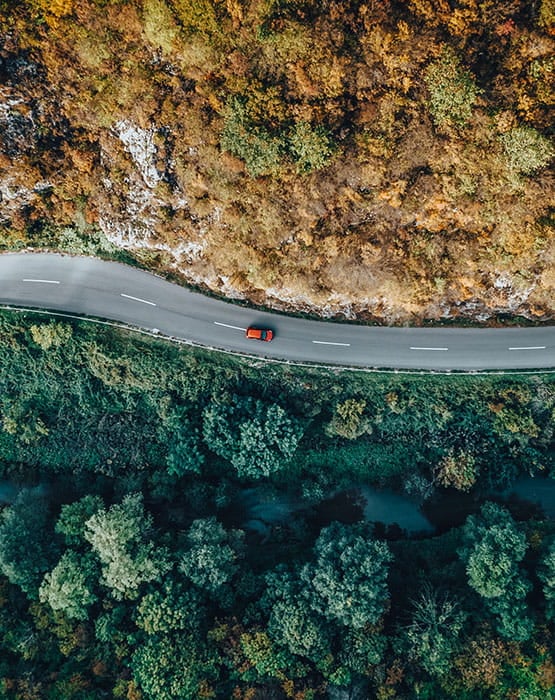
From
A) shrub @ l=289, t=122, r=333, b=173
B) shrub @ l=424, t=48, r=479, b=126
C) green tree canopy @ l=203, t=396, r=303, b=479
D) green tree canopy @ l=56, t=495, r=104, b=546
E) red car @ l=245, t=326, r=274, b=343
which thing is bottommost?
green tree canopy @ l=56, t=495, r=104, b=546

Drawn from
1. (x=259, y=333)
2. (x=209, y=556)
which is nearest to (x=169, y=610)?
(x=209, y=556)

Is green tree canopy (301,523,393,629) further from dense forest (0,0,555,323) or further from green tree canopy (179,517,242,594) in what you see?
dense forest (0,0,555,323)

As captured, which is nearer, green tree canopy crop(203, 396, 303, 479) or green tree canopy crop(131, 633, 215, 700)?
green tree canopy crop(131, 633, 215, 700)

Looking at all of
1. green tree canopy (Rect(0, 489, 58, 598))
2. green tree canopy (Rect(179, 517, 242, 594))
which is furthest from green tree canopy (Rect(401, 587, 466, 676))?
green tree canopy (Rect(0, 489, 58, 598))

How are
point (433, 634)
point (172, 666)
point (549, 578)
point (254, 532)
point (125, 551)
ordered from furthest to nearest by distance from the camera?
point (254, 532), point (549, 578), point (125, 551), point (433, 634), point (172, 666)

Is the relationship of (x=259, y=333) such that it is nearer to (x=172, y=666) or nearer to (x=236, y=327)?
(x=236, y=327)

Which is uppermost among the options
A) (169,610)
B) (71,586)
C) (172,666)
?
(71,586)

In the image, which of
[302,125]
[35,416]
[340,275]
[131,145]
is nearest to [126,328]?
[35,416]
